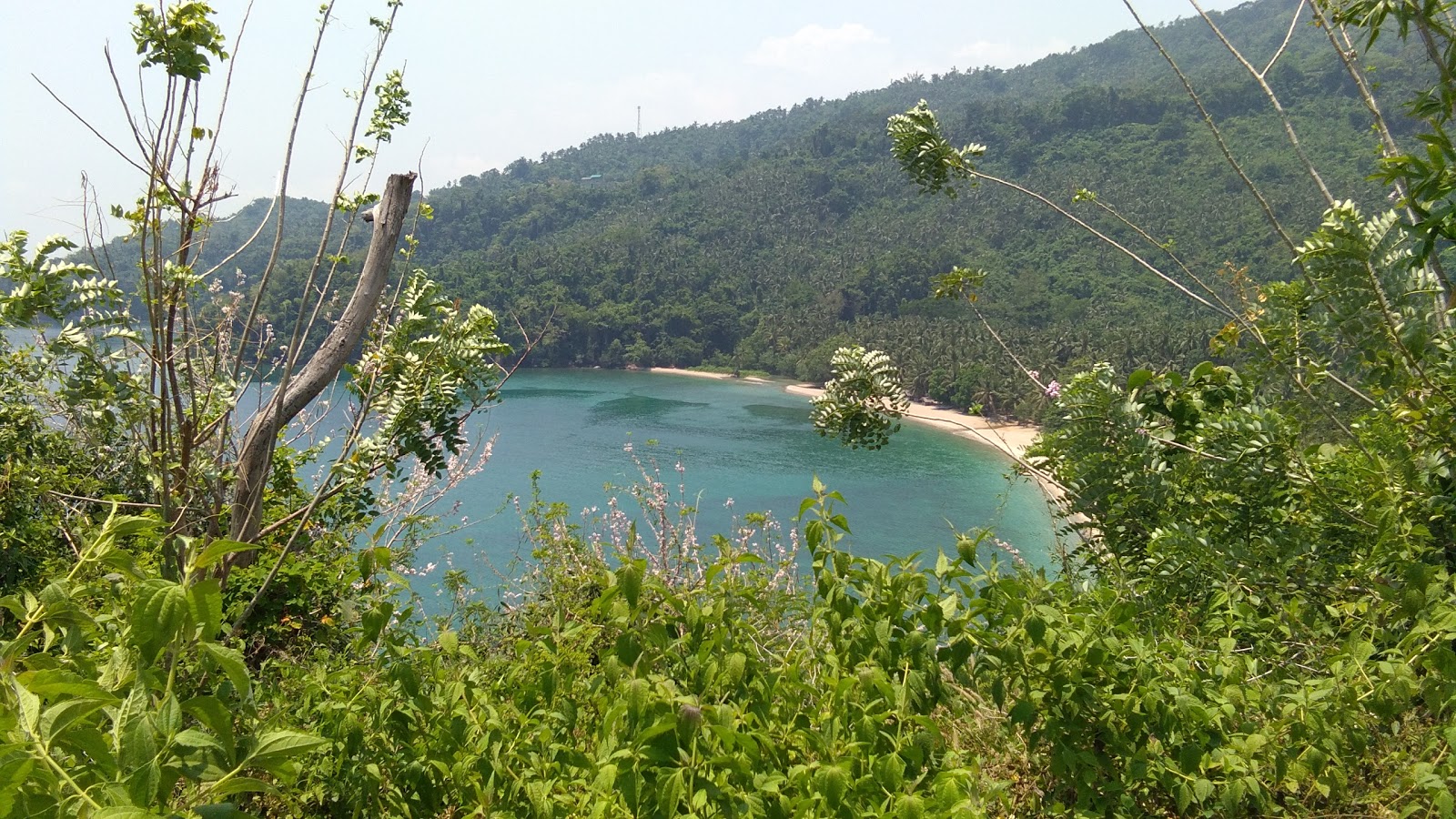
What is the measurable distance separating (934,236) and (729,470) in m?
41.6

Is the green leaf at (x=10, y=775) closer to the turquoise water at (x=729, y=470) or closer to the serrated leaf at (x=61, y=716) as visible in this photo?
the serrated leaf at (x=61, y=716)

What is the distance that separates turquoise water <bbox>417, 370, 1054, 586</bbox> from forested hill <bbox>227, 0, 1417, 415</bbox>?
4.46 m

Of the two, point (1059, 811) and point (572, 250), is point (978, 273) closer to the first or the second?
point (1059, 811)

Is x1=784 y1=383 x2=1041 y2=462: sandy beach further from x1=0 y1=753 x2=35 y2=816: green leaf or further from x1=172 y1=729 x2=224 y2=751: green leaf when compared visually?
x1=0 y1=753 x2=35 y2=816: green leaf

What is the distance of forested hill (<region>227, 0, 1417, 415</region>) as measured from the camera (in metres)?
45.7

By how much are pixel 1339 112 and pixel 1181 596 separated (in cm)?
6796

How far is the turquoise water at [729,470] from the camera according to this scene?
22.9m

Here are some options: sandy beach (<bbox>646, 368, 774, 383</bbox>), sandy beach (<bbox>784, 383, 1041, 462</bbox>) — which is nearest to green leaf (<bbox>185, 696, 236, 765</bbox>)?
sandy beach (<bbox>784, 383, 1041, 462</bbox>)

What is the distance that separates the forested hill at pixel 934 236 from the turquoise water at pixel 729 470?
4.46 meters

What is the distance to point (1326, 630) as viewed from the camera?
1632mm

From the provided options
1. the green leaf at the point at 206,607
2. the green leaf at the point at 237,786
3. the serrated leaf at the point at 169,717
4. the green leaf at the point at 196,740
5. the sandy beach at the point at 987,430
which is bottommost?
the sandy beach at the point at 987,430

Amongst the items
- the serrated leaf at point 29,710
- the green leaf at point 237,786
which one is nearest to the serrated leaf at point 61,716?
the serrated leaf at point 29,710

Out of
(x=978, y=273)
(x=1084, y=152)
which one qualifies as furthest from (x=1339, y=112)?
(x=978, y=273)

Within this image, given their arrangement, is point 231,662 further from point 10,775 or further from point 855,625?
point 855,625
